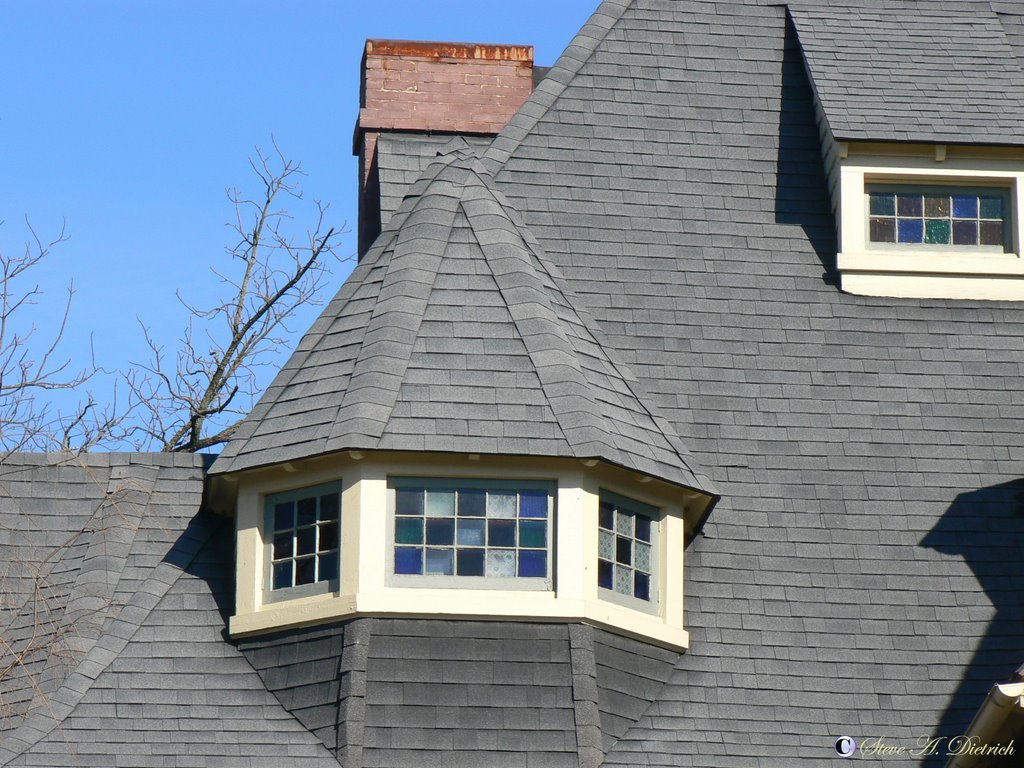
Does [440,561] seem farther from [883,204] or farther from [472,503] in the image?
[883,204]

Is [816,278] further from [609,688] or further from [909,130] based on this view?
[609,688]

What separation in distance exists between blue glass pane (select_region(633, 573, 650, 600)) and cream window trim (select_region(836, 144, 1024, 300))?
354 centimetres

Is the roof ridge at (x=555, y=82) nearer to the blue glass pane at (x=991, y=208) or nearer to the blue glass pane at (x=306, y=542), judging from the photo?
the blue glass pane at (x=991, y=208)

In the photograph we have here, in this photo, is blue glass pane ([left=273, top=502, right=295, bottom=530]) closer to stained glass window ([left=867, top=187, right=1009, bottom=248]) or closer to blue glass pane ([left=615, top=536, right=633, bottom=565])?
blue glass pane ([left=615, top=536, right=633, bottom=565])

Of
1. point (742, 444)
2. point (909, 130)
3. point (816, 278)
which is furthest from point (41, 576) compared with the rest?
point (909, 130)

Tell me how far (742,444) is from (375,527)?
3105mm

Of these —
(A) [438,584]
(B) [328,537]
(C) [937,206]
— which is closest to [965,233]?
(C) [937,206]

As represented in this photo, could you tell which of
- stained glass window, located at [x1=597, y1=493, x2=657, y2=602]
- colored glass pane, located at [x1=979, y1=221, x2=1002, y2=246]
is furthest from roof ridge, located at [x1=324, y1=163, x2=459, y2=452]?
colored glass pane, located at [x1=979, y1=221, x2=1002, y2=246]

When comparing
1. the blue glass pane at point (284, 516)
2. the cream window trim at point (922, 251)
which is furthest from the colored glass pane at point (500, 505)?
the cream window trim at point (922, 251)

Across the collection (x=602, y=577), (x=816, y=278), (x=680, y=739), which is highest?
(x=816, y=278)

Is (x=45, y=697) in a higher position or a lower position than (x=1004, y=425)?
lower

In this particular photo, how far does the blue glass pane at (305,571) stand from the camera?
474 inches

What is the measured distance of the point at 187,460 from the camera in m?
13.7

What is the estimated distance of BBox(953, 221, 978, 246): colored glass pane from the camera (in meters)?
15.0
